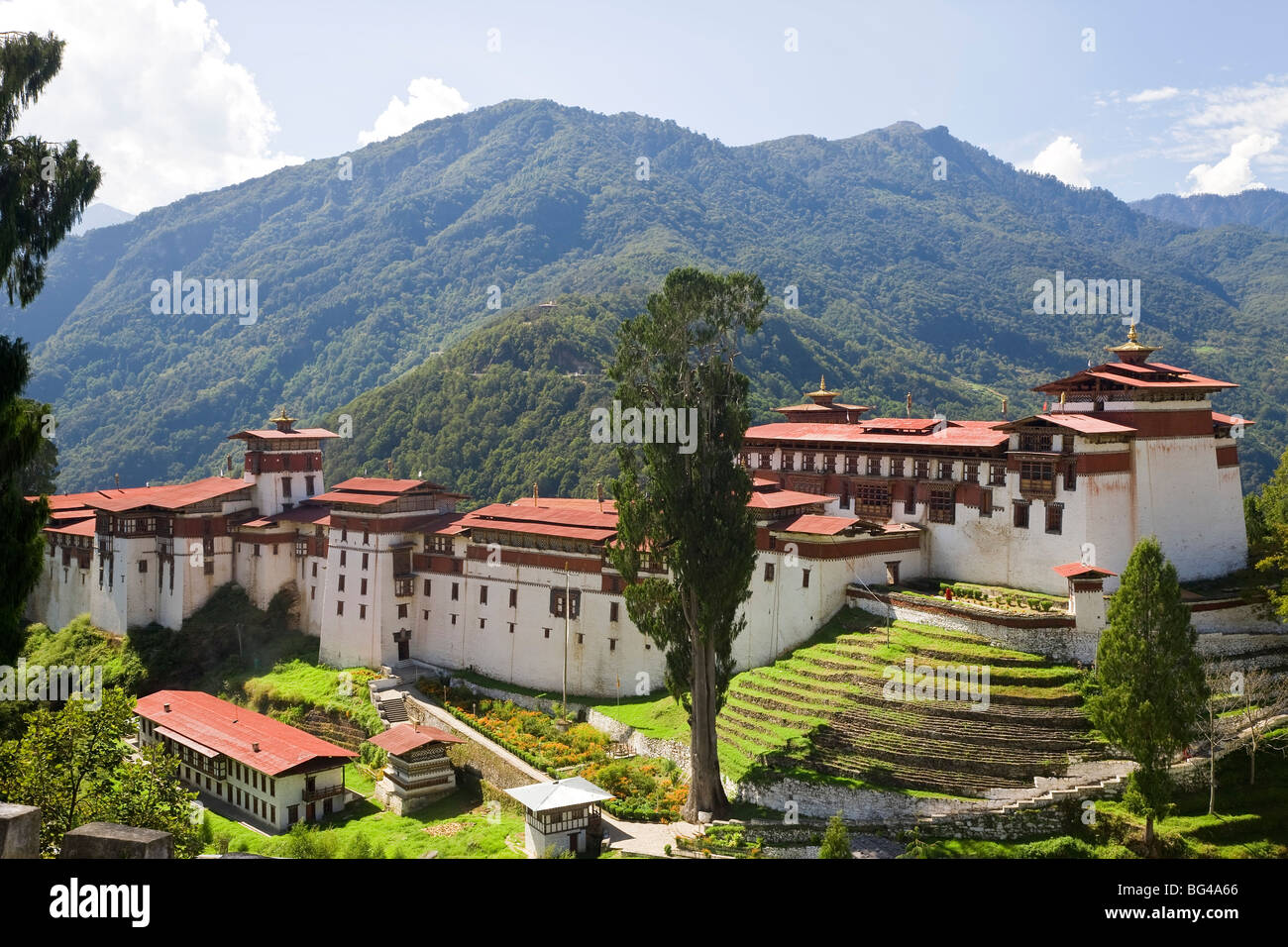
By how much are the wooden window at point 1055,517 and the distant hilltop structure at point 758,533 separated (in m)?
0.07

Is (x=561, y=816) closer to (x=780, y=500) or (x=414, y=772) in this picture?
(x=414, y=772)

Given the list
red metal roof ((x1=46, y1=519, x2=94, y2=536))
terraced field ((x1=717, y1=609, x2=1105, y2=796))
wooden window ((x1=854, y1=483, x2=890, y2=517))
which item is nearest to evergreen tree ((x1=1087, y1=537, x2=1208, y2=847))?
terraced field ((x1=717, y1=609, x2=1105, y2=796))

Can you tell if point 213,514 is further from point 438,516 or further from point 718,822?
point 718,822

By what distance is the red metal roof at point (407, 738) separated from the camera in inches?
1535

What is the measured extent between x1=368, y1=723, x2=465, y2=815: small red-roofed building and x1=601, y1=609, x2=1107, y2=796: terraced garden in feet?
37.0

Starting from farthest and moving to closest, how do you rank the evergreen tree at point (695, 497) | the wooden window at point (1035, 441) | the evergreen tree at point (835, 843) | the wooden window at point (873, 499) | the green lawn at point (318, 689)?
the green lawn at point (318, 689) → the wooden window at point (873, 499) → the wooden window at point (1035, 441) → the evergreen tree at point (695, 497) → the evergreen tree at point (835, 843)

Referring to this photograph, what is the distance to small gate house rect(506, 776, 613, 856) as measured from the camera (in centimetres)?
3071

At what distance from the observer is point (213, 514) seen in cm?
5691

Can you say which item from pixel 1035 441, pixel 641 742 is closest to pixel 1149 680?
pixel 1035 441

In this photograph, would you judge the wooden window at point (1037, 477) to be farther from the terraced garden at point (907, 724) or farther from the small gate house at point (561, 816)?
the small gate house at point (561, 816)

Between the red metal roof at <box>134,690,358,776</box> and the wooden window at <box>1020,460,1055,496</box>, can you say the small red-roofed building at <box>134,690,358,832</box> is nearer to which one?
the red metal roof at <box>134,690,358,776</box>

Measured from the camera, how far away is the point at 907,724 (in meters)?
32.5

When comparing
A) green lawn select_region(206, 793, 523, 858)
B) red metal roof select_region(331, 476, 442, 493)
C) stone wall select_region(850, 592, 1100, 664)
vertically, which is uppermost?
red metal roof select_region(331, 476, 442, 493)

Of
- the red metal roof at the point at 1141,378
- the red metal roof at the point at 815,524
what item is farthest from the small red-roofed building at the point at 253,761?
the red metal roof at the point at 1141,378
